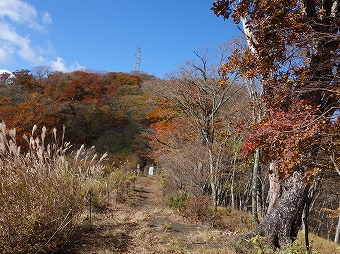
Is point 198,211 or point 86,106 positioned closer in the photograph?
point 198,211

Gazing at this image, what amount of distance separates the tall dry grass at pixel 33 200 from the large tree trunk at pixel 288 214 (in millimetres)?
3587

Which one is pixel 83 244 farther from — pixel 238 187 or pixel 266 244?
pixel 238 187


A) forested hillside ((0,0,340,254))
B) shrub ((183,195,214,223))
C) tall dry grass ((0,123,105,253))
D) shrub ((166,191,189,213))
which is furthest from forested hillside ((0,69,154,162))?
tall dry grass ((0,123,105,253))

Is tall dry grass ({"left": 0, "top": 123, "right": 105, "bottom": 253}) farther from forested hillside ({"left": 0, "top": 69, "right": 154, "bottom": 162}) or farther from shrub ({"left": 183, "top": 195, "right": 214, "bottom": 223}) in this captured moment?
forested hillside ({"left": 0, "top": 69, "right": 154, "bottom": 162})

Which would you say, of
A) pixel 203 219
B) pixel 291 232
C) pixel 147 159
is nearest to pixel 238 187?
pixel 147 159

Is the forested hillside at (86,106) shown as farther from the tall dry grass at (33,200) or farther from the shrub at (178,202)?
the tall dry grass at (33,200)

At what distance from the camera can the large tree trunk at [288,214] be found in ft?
16.7

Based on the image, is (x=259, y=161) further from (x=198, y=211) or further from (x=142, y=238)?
(x=142, y=238)

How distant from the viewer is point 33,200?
3625mm

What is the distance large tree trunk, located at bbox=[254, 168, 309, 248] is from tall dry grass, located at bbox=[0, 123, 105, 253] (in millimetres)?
3587

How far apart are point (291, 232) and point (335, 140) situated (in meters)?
2.46

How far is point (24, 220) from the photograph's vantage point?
11.3 ft

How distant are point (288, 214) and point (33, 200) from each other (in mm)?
4398

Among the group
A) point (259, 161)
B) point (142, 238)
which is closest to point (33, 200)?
point (142, 238)
